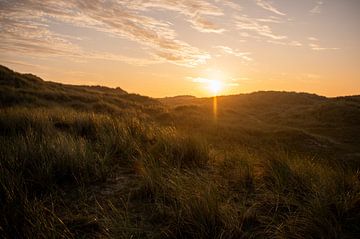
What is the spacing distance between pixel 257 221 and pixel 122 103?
33188mm

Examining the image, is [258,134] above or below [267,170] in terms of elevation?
below

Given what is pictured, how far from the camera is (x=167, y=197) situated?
3592mm

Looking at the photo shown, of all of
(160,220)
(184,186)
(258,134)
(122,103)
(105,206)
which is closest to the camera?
(160,220)

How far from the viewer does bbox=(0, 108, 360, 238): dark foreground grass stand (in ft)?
9.55

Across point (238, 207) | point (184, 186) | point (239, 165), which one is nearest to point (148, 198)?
point (184, 186)

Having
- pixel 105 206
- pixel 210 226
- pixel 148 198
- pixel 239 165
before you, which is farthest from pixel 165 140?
pixel 210 226

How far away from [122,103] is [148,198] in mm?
32384

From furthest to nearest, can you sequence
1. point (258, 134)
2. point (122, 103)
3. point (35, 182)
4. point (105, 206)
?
1. point (122, 103)
2. point (258, 134)
3. point (35, 182)
4. point (105, 206)

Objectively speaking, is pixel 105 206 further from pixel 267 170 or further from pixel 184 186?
pixel 267 170

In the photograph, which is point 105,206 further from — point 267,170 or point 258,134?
point 258,134

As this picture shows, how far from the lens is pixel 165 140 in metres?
6.35

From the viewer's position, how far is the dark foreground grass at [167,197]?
2912 millimetres

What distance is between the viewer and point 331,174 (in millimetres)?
4422

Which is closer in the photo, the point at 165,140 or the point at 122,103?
the point at 165,140
